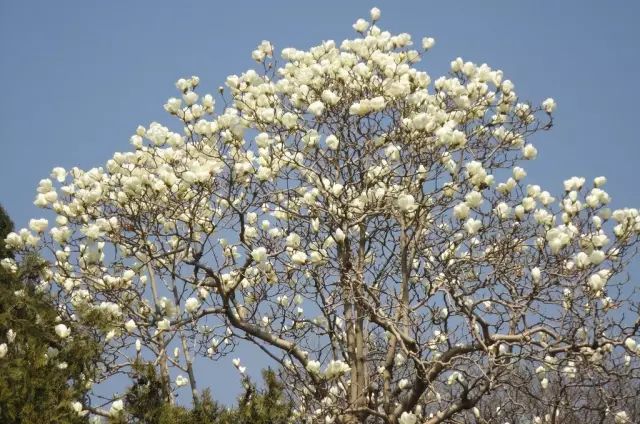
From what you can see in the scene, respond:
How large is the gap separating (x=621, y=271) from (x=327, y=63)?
291cm

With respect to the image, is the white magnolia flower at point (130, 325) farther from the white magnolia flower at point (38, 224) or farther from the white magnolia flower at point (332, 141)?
the white magnolia flower at point (332, 141)

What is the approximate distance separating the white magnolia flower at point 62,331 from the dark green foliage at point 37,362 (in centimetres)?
7

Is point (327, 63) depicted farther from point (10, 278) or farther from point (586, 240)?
point (10, 278)

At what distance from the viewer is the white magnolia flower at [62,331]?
6203mm

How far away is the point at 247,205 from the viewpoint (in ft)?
21.3

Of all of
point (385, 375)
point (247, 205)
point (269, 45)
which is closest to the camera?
point (247, 205)

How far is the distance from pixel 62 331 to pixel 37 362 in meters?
0.43

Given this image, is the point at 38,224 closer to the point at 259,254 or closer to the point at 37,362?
the point at 37,362

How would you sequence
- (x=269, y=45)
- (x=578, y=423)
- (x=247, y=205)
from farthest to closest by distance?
(x=578, y=423) → (x=269, y=45) → (x=247, y=205)

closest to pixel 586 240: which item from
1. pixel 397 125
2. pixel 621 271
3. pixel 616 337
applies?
pixel 621 271

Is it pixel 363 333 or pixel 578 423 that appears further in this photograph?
pixel 578 423

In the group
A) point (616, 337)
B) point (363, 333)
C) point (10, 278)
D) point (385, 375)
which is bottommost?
point (616, 337)

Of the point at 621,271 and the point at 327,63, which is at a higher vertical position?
the point at 327,63

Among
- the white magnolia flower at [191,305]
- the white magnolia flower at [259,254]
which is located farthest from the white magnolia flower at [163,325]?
the white magnolia flower at [259,254]
